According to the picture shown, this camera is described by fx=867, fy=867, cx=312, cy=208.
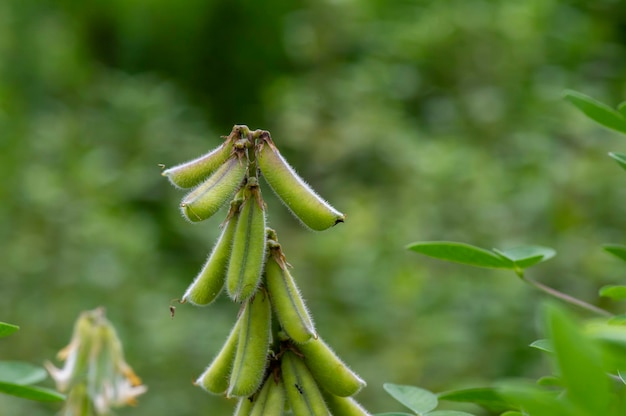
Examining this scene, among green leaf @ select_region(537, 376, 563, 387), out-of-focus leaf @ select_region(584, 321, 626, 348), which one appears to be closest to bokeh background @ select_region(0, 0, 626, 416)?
green leaf @ select_region(537, 376, 563, 387)

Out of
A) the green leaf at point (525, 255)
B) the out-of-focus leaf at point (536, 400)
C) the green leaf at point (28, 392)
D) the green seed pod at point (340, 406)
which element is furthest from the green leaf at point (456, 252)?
the out-of-focus leaf at point (536, 400)

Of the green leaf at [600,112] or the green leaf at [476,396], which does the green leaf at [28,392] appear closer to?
the green leaf at [476,396]

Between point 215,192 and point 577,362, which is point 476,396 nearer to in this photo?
point 215,192

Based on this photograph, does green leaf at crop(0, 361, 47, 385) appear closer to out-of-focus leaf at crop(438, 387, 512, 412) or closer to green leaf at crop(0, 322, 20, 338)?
green leaf at crop(0, 322, 20, 338)

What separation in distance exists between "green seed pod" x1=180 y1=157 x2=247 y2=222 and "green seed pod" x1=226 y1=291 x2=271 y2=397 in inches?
4.4

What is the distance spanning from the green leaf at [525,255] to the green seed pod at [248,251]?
400 mm

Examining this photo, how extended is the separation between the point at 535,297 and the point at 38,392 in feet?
8.06

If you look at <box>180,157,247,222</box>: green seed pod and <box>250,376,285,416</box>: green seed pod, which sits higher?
<box>180,157,247,222</box>: green seed pod

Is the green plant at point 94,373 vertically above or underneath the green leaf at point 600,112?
underneath

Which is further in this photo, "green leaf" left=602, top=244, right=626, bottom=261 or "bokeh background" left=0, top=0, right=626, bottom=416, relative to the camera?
"bokeh background" left=0, top=0, right=626, bottom=416

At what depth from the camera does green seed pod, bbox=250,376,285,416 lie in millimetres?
940

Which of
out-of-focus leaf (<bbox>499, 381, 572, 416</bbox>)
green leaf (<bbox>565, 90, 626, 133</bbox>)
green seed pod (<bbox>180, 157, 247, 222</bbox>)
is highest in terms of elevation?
green leaf (<bbox>565, 90, 626, 133</bbox>)

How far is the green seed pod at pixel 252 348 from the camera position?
93cm

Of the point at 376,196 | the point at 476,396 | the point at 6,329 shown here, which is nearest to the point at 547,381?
the point at 476,396
